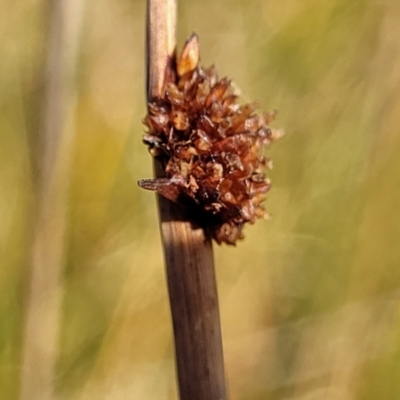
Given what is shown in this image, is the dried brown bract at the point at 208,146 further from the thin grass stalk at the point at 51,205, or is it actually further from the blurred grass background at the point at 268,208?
the blurred grass background at the point at 268,208

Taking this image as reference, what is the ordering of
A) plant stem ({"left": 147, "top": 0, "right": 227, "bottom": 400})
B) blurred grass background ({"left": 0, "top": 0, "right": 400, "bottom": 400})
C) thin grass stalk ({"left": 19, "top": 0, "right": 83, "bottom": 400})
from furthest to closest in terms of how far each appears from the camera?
blurred grass background ({"left": 0, "top": 0, "right": 400, "bottom": 400}) → thin grass stalk ({"left": 19, "top": 0, "right": 83, "bottom": 400}) → plant stem ({"left": 147, "top": 0, "right": 227, "bottom": 400})

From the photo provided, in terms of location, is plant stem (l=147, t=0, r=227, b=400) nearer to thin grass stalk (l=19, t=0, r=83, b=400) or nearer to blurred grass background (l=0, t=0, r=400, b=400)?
thin grass stalk (l=19, t=0, r=83, b=400)

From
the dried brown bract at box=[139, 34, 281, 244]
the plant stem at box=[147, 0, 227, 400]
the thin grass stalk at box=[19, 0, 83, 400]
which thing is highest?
the thin grass stalk at box=[19, 0, 83, 400]

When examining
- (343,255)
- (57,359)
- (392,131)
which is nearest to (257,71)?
(392,131)

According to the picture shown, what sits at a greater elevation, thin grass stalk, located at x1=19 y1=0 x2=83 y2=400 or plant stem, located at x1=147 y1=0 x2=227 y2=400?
thin grass stalk, located at x1=19 y1=0 x2=83 y2=400

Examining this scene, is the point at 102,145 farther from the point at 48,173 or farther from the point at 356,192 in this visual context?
the point at 356,192

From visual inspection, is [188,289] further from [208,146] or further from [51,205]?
[51,205]

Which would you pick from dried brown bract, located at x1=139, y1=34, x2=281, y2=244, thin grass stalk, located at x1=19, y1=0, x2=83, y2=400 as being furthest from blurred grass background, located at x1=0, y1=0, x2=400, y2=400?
dried brown bract, located at x1=139, y1=34, x2=281, y2=244

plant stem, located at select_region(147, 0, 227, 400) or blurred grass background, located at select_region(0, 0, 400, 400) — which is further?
blurred grass background, located at select_region(0, 0, 400, 400)
